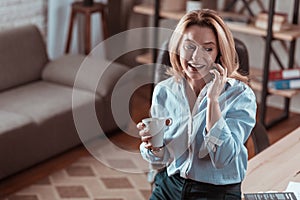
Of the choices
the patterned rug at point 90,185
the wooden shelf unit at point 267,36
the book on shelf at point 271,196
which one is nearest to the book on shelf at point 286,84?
the wooden shelf unit at point 267,36

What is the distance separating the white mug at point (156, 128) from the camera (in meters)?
1.91

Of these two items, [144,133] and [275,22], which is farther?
[275,22]

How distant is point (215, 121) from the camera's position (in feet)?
6.27

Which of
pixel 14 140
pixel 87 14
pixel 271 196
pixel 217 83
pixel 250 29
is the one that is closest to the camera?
pixel 217 83

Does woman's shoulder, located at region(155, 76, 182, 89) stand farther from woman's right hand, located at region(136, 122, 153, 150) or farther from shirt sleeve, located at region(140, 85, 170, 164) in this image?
woman's right hand, located at region(136, 122, 153, 150)

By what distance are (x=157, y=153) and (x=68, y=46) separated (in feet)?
9.40

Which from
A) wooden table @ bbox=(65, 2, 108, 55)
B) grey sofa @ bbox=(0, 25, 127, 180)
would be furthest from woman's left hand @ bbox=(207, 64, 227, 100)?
wooden table @ bbox=(65, 2, 108, 55)

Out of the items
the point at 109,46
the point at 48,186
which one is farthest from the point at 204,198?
the point at 109,46

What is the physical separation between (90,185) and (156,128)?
165 centimetres

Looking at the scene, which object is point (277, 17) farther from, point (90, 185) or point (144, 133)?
point (144, 133)

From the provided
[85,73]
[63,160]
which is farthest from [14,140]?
[85,73]

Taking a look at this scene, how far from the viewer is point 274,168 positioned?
93.9 inches

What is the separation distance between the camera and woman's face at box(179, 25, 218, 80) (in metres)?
1.93

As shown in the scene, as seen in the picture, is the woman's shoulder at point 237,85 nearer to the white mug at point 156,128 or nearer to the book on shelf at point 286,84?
the white mug at point 156,128
